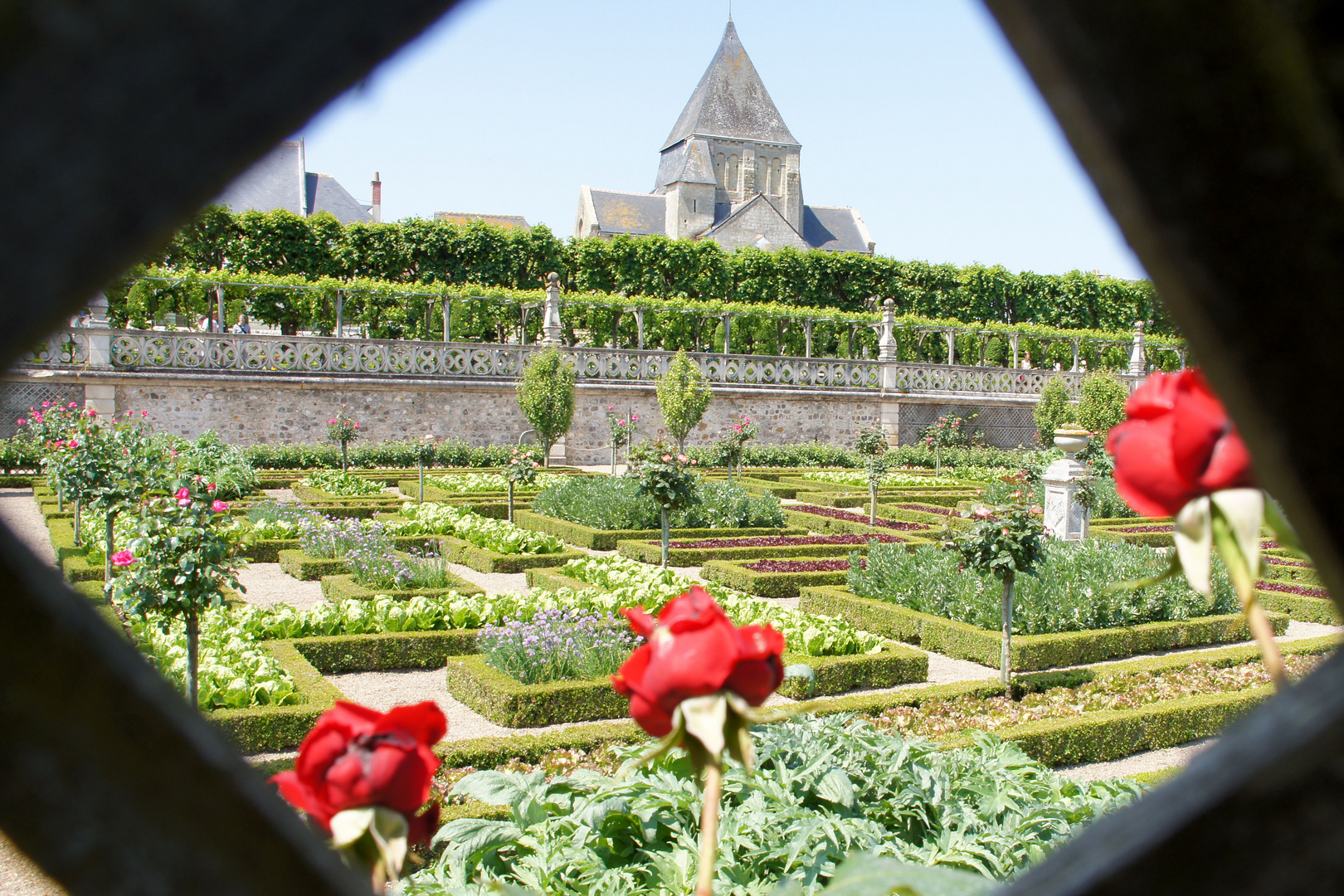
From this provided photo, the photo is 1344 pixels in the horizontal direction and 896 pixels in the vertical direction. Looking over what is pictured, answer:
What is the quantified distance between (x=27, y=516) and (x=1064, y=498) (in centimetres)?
1305

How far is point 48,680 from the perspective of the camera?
0.35 meters

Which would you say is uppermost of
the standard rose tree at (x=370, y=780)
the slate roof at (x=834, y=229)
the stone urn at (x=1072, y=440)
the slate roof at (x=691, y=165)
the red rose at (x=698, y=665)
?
the slate roof at (x=691, y=165)

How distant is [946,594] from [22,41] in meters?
8.51

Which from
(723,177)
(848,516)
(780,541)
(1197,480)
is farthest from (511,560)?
(723,177)

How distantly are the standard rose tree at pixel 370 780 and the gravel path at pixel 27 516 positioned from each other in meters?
11.1

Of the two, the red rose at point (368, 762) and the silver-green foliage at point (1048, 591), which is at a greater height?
the red rose at point (368, 762)

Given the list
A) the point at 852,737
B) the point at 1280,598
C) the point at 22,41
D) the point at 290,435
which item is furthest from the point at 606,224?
the point at 22,41

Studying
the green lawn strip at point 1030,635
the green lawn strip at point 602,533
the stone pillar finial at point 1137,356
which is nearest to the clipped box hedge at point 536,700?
the green lawn strip at point 1030,635

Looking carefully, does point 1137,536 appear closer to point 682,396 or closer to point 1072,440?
point 1072,440

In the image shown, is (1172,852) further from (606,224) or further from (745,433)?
(606,224)

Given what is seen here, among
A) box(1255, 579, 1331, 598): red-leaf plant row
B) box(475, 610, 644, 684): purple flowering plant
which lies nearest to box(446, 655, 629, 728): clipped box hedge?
box(475, 610, 644, 684): purple flowering plant

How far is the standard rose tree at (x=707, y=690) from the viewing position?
0.71 m

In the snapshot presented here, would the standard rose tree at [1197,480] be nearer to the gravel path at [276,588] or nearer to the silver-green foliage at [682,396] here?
the gravel path at [276,588]

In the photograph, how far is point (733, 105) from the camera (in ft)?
174
